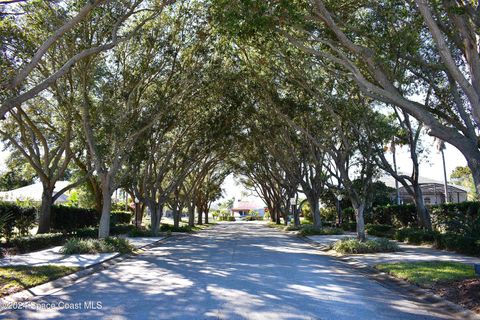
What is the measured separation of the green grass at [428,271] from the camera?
10.8 metres

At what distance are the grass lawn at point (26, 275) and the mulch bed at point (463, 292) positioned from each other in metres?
9.04

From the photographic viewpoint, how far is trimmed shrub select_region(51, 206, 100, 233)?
85.5 ft

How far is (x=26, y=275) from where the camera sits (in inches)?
Result: 444

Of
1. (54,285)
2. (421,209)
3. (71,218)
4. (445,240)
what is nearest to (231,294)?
(54,285)

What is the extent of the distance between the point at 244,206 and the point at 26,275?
434 feet

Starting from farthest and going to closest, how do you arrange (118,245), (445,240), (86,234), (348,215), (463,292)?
(348,215) < (86,234) < (118,245) < (445,240) < (463,292)

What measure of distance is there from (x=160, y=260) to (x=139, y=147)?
9384 mm

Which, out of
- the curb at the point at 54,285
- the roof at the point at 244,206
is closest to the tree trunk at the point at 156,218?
the curb at the point at 54,285

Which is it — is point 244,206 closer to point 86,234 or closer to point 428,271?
point 86,234

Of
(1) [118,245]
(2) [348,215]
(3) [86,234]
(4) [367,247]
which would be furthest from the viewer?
(2) [348,215]

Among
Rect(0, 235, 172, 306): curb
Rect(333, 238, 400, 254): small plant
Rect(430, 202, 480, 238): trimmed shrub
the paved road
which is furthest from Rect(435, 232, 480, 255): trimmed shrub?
Rect(0, 235, 172, 306): curb

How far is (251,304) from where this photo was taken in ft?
28.0

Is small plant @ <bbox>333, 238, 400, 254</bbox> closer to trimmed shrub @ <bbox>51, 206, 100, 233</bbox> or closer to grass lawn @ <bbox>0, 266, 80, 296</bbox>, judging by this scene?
grass lawn @ <bbox>0, 266, 80, 296</bbox>

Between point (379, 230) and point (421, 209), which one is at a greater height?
point (421, 209)
